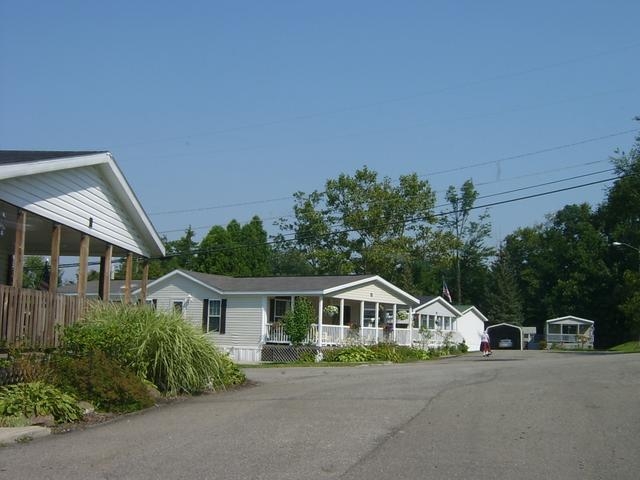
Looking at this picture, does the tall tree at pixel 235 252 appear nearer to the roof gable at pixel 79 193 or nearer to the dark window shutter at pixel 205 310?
the dark window shutter at pixel 205 310

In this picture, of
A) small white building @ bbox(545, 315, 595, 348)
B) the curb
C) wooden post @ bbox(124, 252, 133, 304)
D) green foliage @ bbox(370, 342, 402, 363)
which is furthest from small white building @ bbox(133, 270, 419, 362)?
small white building @ bbox(545, 315, 595, 348)

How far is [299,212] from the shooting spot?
215 ft

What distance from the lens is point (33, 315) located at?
14.3 metres

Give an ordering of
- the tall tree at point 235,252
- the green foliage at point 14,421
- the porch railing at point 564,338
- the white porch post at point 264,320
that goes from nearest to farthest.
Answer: the green foliage at point 14,421, the white porch post at point 264,320, the tall tree at point 235,252, the porch railing at point 564,338

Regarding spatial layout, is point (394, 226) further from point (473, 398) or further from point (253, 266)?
point (473, 398)

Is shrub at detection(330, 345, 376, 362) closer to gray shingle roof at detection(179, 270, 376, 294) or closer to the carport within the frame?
gray shingle roof at detection(179, 270, 376, 294)

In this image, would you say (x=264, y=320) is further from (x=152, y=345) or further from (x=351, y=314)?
(x=152, y=345)

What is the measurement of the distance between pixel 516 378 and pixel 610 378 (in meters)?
2.32

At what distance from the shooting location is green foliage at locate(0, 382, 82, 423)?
11.3 metres

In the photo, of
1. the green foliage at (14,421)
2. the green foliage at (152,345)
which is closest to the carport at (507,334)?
the green foliage at (152,345)

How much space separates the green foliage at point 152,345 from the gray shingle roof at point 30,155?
3.26 meters

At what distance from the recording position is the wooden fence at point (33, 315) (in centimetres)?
1340

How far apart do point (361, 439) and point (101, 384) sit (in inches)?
199

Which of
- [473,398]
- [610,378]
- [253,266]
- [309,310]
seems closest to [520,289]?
[253,266]
